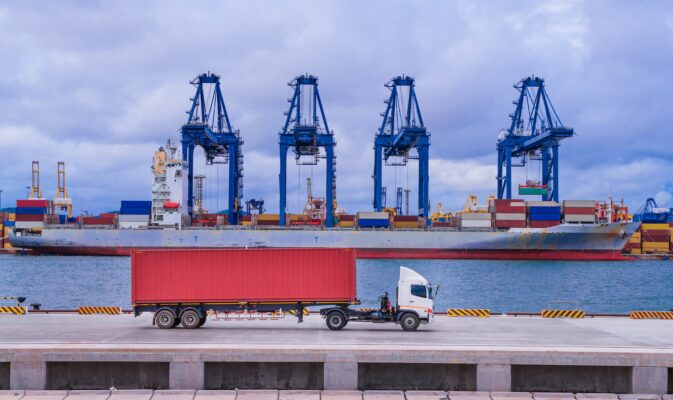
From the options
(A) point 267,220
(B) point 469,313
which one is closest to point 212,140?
(A) point 267,220

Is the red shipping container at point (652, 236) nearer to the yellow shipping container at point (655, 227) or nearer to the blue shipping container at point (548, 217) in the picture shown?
the yellow shipping container at point (655, 227)

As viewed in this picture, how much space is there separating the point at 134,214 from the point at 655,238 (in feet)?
229

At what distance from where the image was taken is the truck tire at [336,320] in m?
17.8

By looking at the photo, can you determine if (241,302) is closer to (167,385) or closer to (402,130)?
(167,385)

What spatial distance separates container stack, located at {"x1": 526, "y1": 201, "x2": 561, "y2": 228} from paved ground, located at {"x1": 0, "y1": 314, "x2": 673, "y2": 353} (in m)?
55.7

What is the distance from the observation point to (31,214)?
263ft

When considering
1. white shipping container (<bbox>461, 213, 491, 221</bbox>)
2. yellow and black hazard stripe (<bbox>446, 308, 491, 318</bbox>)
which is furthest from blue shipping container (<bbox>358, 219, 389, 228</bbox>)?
yellow and black hazard stripe (<bbox>446, 308, 491, 318</bbox>)

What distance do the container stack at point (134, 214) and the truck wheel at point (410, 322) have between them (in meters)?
65.0

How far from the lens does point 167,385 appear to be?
44.8 feet

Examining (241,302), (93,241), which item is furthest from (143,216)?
(241,302)

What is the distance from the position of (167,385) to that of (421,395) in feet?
16.6

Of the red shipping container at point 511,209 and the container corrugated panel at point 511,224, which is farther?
the red shipping container at point 511,209

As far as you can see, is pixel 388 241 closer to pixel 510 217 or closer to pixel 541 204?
pixel 510 217

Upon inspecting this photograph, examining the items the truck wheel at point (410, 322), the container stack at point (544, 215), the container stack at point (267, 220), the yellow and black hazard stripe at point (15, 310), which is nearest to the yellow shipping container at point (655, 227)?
the container stack at point (544, 215)
